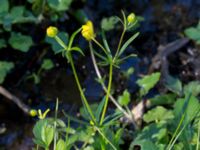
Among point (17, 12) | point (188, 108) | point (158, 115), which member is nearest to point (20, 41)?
point (17, 12)

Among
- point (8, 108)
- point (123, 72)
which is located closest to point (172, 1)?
point (123, 72)

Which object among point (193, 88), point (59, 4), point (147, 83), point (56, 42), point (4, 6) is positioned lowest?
point (193, 88)

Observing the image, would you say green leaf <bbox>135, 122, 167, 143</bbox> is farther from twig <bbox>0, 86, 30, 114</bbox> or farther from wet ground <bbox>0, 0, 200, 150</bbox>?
twig <bbox>0, 86, 30, 114</bbox>

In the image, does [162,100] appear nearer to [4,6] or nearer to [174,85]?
[174,85]

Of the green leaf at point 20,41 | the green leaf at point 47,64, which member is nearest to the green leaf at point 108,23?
the green leaf at point 47,64

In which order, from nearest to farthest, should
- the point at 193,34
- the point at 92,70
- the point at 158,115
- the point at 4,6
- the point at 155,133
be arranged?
the point at 155,133, the point at 158,115, the point at 4,6, the point at 193,34, the point at 92,70

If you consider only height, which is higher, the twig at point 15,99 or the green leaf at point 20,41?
the green leaf at point 20,41

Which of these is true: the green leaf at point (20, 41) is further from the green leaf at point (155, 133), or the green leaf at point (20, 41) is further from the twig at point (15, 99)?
the green leaf at point (155, 133)
